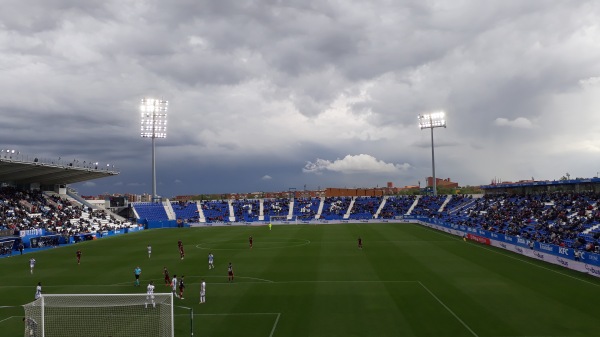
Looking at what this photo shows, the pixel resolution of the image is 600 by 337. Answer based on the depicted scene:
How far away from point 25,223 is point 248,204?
57.7 meters

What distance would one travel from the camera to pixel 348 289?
25.0 meters

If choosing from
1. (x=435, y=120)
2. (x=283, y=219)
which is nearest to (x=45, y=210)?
(x=283, y=219)

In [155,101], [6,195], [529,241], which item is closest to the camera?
[529,241]

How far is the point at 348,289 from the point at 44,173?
63.1 meters

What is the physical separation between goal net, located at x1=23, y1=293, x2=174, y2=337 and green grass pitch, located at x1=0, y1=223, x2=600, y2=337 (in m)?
1.09

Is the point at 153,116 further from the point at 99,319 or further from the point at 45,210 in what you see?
the point at 99,319

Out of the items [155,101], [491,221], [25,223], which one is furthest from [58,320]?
[155,101]

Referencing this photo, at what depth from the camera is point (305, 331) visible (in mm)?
17609

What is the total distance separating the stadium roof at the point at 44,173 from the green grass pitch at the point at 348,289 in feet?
67.9

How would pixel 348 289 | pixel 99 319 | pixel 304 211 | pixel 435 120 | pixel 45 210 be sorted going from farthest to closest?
pixel 304 211
pixel 435 120
pixel 45 210
pixel 348 289
pixel 99 319

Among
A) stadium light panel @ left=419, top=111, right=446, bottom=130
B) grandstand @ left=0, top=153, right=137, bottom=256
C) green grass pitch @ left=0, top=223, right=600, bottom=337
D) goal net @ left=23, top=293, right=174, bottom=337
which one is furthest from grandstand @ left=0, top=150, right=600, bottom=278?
goal net @ left=23, top=293, right=174, bottom=337

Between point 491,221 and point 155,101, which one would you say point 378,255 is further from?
point 155,101

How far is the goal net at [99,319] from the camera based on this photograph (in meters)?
16.9

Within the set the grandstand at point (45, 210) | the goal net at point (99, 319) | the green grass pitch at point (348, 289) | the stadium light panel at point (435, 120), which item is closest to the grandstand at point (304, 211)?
the grandstand at point (45, 210)
